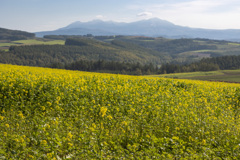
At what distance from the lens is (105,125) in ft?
36.9

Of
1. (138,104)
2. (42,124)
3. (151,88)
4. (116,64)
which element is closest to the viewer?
(42,124)

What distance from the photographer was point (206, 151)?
26.8ft

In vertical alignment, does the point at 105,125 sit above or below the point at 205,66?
above

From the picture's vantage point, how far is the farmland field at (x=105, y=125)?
26.0 ft

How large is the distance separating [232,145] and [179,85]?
12.4 meters

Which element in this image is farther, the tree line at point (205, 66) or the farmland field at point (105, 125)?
the tree line at point (205, 66)

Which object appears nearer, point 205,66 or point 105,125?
point 105,125

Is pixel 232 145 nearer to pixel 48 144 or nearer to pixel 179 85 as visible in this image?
pixel 48 144

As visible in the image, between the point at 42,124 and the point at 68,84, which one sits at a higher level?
the point at 68,84

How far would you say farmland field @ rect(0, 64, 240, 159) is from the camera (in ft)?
26.0

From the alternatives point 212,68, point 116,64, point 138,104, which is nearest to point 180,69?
point 212,68

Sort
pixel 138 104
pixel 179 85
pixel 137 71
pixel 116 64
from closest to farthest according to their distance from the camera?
pixel 138 104 → pixel 179 85 → pixel 137 71 → pixel 116 64

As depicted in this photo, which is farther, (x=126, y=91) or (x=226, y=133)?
(x=126, y=91)

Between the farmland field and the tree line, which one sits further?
the tree line
